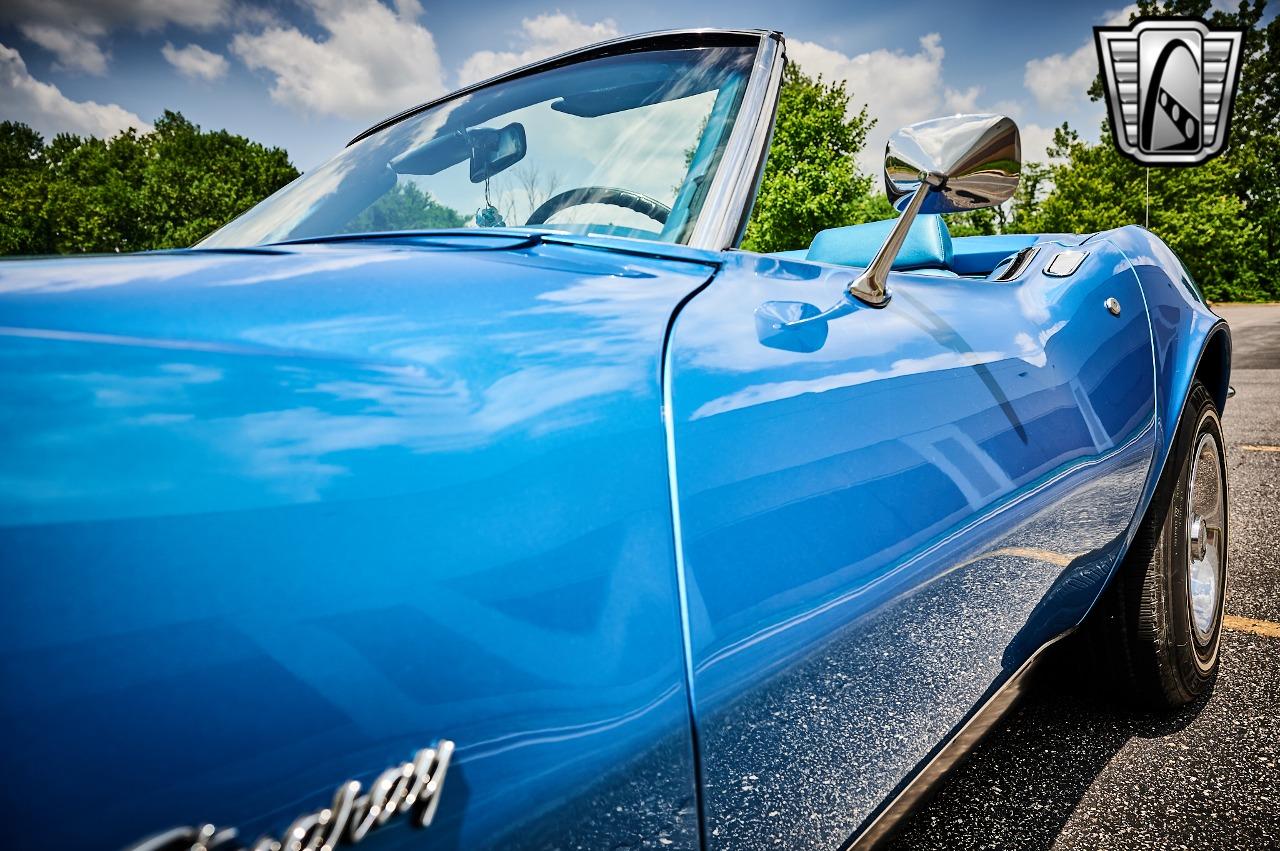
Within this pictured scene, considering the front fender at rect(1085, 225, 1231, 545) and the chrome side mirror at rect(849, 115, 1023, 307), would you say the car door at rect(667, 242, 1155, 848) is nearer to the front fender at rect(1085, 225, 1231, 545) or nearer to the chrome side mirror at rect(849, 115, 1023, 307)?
the chrome side mirror at rect(849, 115, 1023, 307)

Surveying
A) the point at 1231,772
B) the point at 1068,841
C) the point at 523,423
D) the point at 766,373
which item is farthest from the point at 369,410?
the point at 1231,772

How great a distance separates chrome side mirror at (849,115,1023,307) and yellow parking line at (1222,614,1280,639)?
6.71 ft

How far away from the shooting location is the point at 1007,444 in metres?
1.30

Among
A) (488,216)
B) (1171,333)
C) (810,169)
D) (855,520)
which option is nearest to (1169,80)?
(810,169)

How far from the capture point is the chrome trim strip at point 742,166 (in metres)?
1.18

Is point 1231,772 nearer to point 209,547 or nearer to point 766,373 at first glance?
point 766,373

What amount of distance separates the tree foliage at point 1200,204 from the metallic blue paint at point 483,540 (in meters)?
30.9

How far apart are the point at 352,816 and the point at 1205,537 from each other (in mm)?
2529

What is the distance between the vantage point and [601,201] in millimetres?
1325

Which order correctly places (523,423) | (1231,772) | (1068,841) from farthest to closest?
(1231,772)
(1068,841)
(523,423)

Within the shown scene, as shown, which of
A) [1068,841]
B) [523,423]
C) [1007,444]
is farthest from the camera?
[1068,841]

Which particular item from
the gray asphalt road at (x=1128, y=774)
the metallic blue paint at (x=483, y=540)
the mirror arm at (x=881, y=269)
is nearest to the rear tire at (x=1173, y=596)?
the gray asphalt road at (x=1128, y=774)

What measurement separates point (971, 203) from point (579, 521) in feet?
3.20

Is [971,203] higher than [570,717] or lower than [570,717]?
higher
